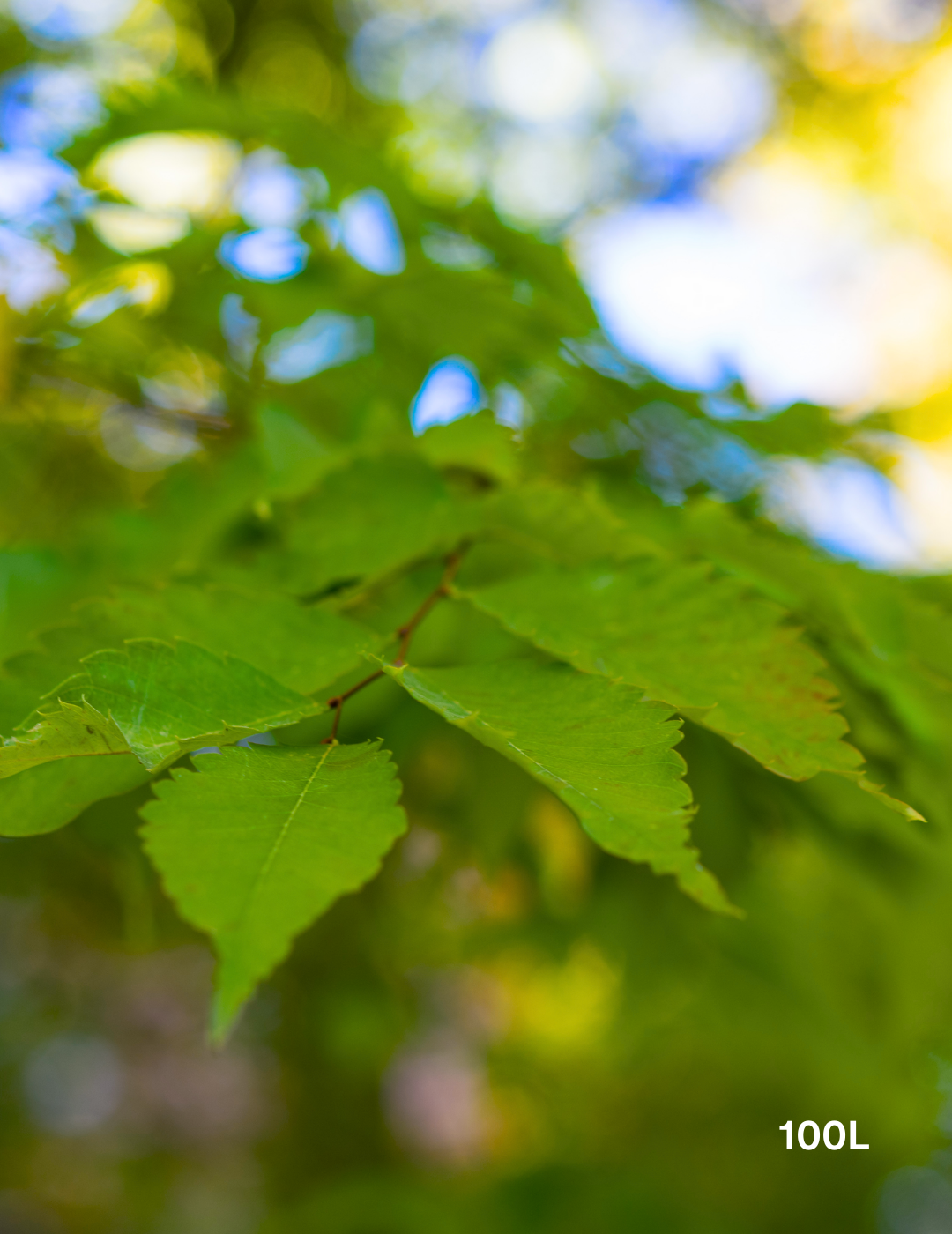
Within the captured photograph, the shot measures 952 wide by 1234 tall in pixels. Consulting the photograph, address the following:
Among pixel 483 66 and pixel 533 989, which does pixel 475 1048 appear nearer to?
pixel 533 989

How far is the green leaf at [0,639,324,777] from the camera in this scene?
9.6 inches

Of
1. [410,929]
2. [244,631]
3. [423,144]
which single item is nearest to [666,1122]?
[410,929]

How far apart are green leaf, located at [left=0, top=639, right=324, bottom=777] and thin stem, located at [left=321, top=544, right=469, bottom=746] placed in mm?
22

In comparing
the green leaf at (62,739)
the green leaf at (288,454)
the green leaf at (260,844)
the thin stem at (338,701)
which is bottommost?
the thin stem at (338,701)

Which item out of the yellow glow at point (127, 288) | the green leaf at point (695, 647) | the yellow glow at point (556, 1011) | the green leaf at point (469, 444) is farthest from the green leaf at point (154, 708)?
the yellow glow at point (556, 1011)

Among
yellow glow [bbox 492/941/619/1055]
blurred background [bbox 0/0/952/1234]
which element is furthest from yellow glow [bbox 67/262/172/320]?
yellow glow [bbox 492/941/619/1055]

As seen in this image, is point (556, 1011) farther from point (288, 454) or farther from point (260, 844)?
point (260, 844)

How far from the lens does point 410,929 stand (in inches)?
51.9

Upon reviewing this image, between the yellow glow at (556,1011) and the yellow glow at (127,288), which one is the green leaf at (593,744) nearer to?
the yellow glow at (127,288)

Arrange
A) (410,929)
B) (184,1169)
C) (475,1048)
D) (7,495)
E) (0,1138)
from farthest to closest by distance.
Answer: (184,1169), (0,1138), (475,1048), (410,929), (7,495)

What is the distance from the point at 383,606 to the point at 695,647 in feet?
0.67

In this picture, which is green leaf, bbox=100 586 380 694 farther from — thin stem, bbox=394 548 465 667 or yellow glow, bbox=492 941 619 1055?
yellow glow, bbox=492 941 619 1055

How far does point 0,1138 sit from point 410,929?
2.22 metres

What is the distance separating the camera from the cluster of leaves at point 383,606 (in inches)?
9.7
